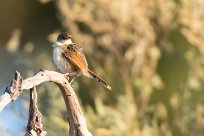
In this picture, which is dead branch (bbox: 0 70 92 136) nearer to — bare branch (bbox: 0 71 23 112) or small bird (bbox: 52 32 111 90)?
bare branch (bbox: 0 71 23 112)

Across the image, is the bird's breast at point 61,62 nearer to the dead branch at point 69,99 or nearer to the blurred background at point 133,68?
the dead branch at point 69,99

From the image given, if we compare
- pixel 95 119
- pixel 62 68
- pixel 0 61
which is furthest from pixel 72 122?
pixel 0 61

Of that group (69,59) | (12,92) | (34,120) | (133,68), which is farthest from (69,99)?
(133,68)

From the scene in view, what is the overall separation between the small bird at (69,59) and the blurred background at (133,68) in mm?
1561

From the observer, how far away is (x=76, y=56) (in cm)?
249

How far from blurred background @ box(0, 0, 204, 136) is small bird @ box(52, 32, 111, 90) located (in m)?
1.56

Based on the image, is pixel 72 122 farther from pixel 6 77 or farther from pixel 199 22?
pixel 6 77

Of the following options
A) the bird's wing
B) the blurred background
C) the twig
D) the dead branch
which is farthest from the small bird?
the blurred background

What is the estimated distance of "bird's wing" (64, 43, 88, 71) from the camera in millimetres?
2430

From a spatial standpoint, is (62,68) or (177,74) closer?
(62,68)

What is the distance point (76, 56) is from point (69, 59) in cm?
3

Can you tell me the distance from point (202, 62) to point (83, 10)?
2.55 feet

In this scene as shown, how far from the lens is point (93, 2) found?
4.98 metres

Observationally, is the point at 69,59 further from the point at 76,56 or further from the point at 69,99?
the point at 69,99
